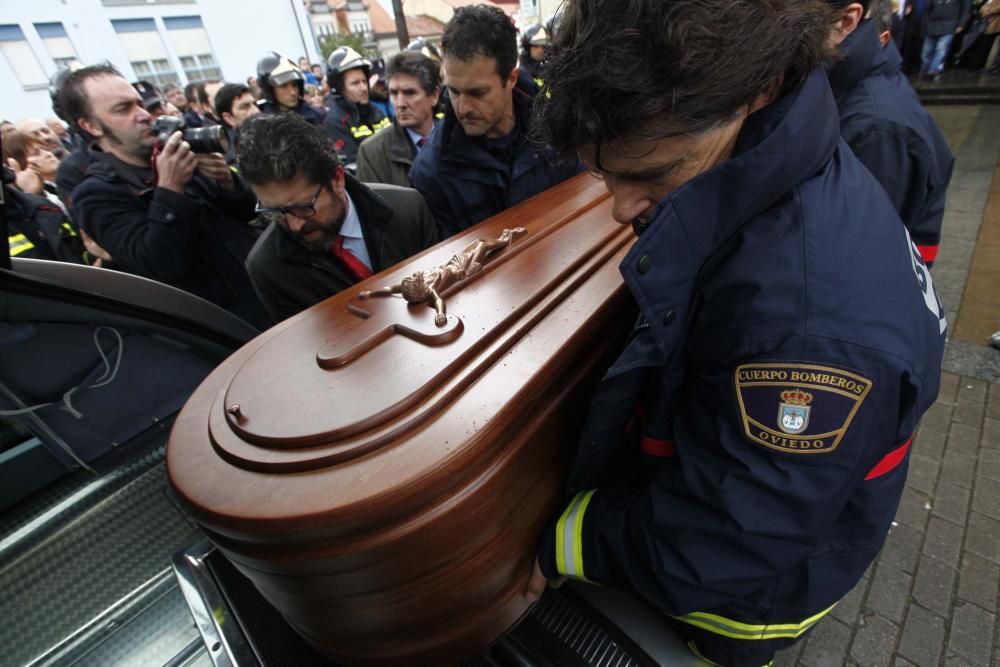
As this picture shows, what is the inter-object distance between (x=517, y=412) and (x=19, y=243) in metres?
3.35

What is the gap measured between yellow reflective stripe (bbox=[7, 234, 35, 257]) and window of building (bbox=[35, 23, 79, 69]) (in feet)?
76.5

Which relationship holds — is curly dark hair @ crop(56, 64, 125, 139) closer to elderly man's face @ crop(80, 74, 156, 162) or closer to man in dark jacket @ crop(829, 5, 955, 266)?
elderly man's face @ crop(80, 74, 156, 162)

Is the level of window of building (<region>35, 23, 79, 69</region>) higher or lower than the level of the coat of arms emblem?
higher

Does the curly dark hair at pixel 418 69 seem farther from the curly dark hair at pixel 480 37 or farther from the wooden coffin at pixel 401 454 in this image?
the wooden coffin at pixel 401 454

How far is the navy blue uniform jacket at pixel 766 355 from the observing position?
738 mm

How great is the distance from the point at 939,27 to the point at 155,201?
34.6 ft

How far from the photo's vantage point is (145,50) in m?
21.5

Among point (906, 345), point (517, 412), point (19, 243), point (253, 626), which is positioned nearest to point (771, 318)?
point (906, 345)

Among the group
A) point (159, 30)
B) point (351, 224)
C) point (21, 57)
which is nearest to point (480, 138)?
point (351, 224)

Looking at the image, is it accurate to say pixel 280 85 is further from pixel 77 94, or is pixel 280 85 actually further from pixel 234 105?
pixel 77 94

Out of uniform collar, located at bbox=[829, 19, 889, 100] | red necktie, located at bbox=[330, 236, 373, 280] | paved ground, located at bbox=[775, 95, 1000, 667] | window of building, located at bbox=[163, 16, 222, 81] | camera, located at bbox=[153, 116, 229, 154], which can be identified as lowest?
paved ground, located at bbox=[775, 95, 1000, 667]

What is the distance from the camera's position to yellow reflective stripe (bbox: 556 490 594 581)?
103 cm

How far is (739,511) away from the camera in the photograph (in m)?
0.80

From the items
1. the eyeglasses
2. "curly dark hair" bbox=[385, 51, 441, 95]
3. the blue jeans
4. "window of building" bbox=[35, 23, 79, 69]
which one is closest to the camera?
the eyeglasses
